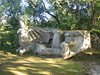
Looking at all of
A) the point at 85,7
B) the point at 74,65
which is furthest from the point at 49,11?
the point at 74,65

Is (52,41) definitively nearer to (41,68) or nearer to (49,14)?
(49,14)

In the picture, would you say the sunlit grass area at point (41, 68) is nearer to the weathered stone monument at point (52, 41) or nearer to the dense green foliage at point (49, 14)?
the weathered stone monument at point (52, 41)

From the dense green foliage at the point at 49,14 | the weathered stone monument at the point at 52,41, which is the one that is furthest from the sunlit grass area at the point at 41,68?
the dense green foliage at the point at 49,14

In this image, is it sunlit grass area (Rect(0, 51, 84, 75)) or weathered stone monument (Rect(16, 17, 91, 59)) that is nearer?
sunlit grass area (Rect(0, 51, 84, 75))


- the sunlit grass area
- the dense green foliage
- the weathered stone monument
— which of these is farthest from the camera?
the dense green foliage

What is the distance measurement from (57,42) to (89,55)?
183 cm

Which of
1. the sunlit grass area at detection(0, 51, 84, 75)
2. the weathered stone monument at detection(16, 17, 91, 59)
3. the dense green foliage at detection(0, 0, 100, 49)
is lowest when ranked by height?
the sunlit grass area at detection(0, 51, 84, 75)

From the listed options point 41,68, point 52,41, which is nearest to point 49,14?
point 52,41

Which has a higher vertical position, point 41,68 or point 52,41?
point 52,41

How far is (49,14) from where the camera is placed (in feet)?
51.2

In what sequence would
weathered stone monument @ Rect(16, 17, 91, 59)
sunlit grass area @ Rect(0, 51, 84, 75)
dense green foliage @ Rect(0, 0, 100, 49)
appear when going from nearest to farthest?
sunlit grass area @ Rect(0, 51, 84, 75) → weathered stone monument @ Rect(16, 17, 91, 59) → dense green foliage @ Rect(0, 0, 100, 49)

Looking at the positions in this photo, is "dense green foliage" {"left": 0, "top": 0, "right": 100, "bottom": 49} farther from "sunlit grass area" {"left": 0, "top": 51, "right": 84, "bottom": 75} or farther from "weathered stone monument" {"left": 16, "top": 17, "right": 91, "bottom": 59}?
"sunlit grass area" {"left": 0, "top": 51, "right": 84, "bottom": 75}

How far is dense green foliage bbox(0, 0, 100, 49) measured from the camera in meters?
14.1

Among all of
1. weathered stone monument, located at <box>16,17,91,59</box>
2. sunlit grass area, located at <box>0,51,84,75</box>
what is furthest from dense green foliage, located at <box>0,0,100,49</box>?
sunlit grass area, located at <box>0,51,84,75</box>
